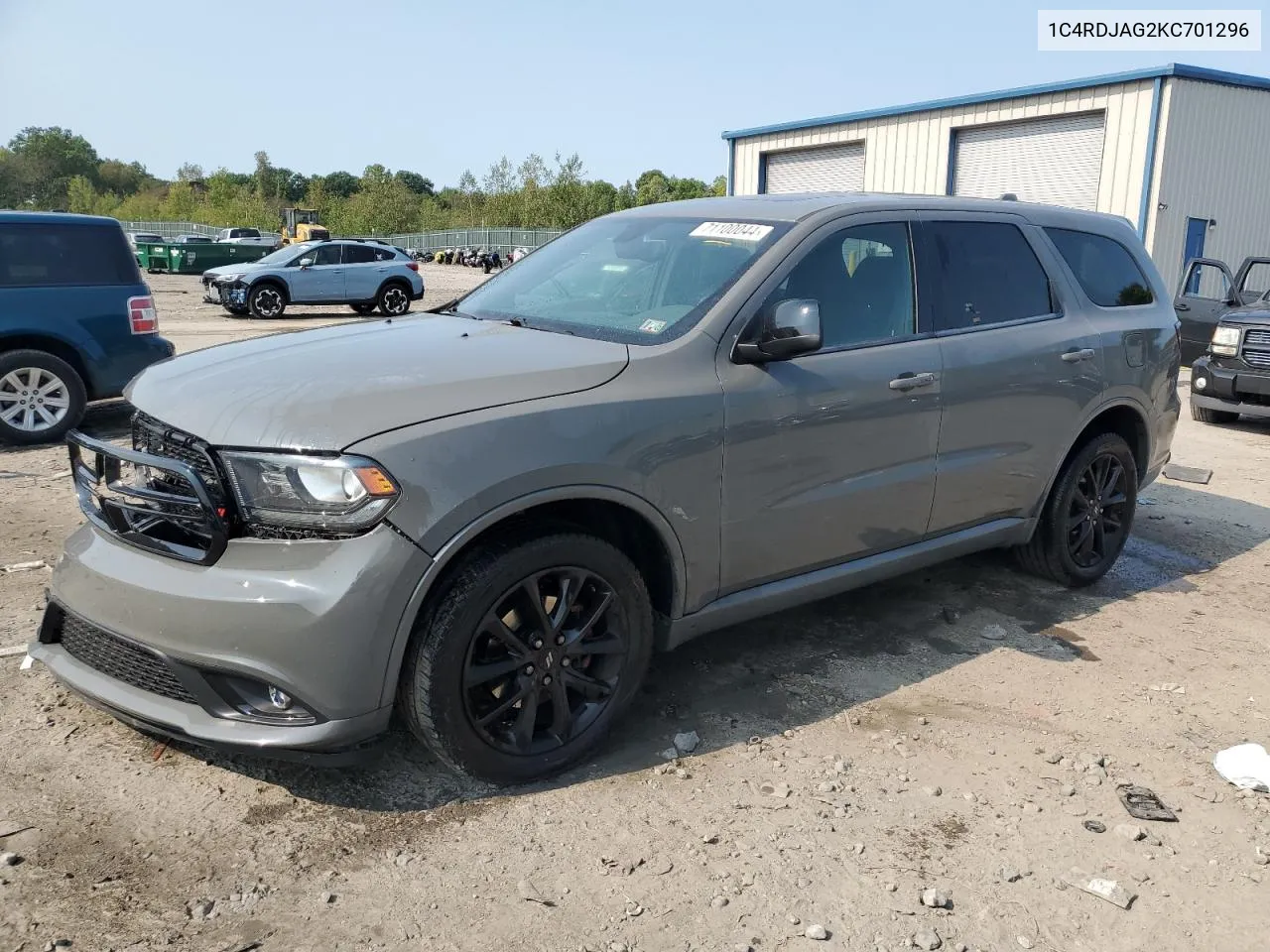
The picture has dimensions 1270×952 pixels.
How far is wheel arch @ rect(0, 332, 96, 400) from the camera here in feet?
26.4

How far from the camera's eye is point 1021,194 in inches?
812

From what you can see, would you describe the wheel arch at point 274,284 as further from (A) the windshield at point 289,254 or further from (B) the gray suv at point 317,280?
(A) the windshield at point 289,254

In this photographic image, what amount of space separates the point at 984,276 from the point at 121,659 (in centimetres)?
372

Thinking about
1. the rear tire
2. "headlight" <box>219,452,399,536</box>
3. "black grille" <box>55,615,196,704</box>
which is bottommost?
the rear tire

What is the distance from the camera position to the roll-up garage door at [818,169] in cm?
2391

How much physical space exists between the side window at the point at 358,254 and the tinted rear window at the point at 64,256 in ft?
45.4

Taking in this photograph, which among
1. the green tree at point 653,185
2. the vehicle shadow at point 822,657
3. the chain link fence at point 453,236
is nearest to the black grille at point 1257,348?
the vehicle shadow at point 822,657

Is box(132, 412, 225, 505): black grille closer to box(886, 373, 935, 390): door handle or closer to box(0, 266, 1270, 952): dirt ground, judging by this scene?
box(0, 266, 1270, 952): dirt ground

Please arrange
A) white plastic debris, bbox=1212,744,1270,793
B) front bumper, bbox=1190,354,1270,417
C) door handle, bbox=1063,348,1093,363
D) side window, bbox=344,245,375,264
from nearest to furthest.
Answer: white plastic debris, bbox=1212,744,1270,793 < door handle, bbox=1063,348,1093,363 < front bumper, bbox=1190,354,1270,417 < side window, bbox=344,245,375,264

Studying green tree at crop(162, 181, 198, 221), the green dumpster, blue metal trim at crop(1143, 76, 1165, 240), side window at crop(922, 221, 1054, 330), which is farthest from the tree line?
side window at crop(922, 221, 1054, 330)

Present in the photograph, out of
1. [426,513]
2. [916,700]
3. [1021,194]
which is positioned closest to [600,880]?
[426,513]

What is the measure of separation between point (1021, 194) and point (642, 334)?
19416mm

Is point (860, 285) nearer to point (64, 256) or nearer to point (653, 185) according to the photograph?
point (64, 256)

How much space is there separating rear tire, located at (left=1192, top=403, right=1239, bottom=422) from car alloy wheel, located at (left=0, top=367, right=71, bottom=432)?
35.4ft
